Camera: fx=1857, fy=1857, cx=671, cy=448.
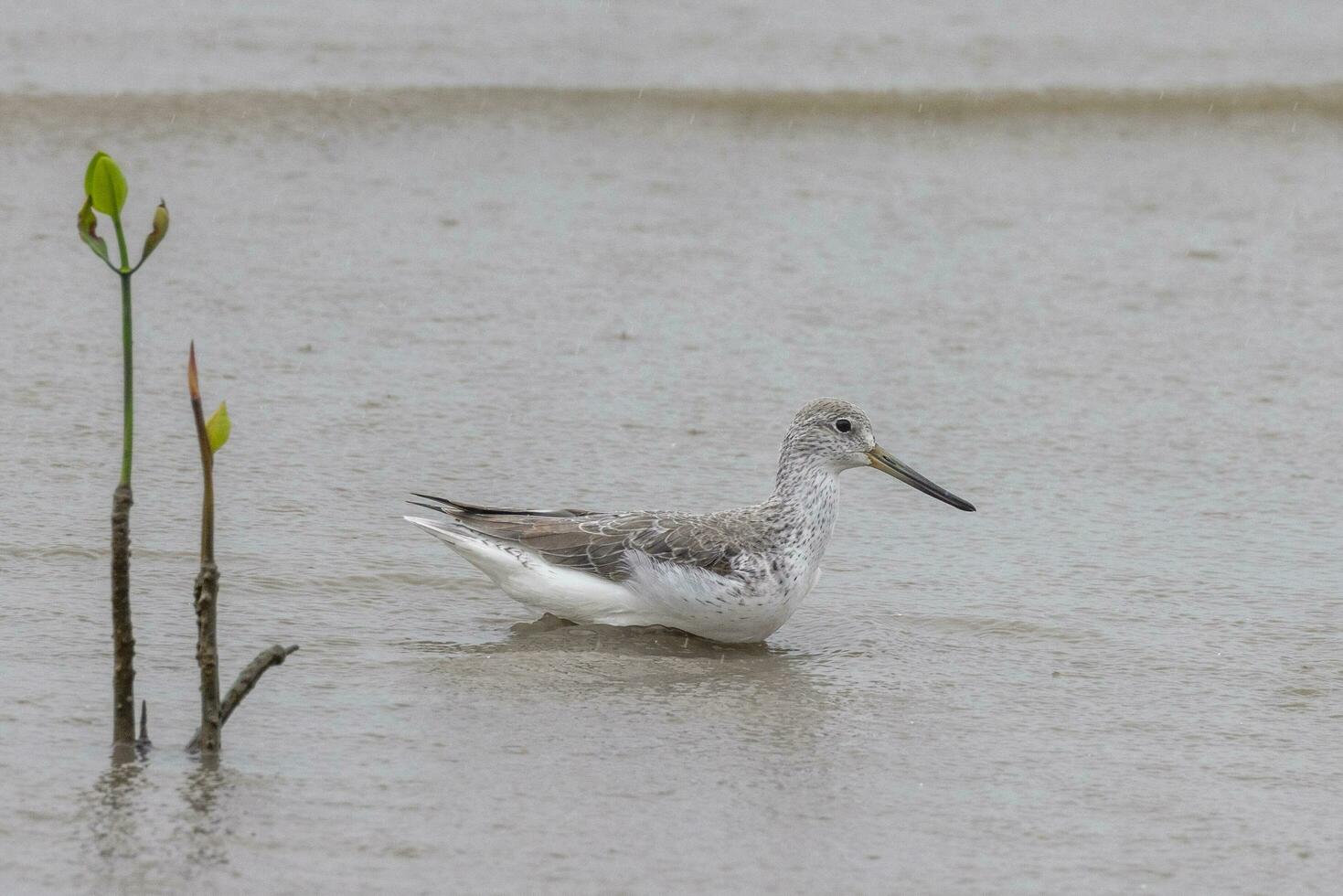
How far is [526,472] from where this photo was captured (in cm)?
695

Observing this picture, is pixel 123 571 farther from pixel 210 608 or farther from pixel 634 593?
pixel 634 593

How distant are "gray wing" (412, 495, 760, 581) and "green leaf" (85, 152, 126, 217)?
2.12 m

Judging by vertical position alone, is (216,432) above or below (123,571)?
above

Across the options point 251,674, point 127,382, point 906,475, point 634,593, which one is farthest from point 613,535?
point 127,382

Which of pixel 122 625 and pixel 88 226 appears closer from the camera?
pixel 88 226

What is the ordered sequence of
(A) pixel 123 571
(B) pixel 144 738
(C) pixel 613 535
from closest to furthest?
(A) pixel 123 571
(B) pixel 144 738
(C) pixel 613 535

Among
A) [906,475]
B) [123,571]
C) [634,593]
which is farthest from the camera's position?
[906,475]

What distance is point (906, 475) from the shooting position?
6.29m

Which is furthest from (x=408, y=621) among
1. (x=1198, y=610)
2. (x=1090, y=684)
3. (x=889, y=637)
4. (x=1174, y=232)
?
(x=1174, y=232)

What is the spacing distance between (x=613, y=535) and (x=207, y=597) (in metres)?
2.12

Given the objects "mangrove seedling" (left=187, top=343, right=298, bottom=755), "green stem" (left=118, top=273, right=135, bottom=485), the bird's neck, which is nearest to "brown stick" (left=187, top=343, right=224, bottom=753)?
"mangrove seedling" (left=187, top=343, right=298, bottom=755)

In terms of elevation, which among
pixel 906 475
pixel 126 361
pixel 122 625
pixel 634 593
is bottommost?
pixel 634 593

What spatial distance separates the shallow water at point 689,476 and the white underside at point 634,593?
0.10m

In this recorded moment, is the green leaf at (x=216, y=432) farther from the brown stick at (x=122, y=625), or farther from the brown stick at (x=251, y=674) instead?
the brown stick at (x=251, y=674)
